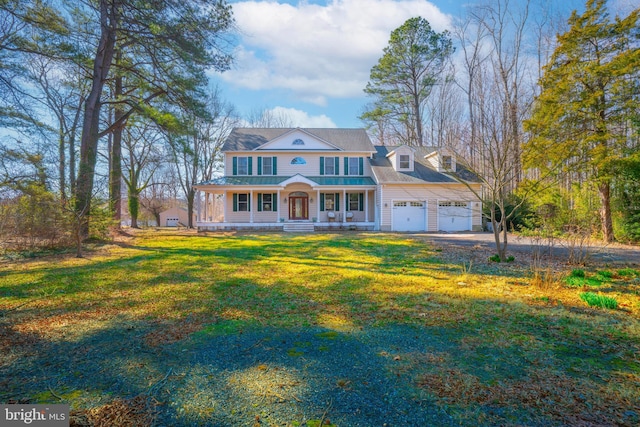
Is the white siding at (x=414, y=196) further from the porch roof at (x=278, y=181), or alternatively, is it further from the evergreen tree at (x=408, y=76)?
the evergreen tree at (x=408, y=76)

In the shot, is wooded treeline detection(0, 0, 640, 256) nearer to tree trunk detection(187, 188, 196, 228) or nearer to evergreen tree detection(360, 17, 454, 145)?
evergreen tree detection(360, 17, 454, 145)

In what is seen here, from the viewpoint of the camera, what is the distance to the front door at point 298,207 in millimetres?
20938

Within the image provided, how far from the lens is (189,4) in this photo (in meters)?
8.10

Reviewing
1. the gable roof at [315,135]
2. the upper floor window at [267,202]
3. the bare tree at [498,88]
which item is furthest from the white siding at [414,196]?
the bare tree at [498,88]

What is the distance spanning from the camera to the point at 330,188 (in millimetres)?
19578

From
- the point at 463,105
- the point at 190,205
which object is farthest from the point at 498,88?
the point at 190,205

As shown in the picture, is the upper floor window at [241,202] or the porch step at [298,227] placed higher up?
the upper floor window at [241,202]

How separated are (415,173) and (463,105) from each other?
37.8 feet

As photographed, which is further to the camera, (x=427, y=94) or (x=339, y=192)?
(x=427, y=94)

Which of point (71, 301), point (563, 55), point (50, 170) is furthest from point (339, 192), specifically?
point (71, 301)

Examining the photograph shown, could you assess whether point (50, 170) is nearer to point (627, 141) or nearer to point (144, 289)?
point (144, 289)

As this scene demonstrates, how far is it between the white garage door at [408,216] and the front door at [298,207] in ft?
20.0

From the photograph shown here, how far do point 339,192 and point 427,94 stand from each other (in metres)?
11.4

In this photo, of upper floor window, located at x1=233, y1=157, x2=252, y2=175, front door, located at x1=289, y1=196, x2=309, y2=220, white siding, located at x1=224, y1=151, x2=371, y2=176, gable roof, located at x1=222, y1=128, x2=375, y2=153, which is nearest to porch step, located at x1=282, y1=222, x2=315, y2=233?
front door, located at x1=289, y1=196, x2=309, y2=220
